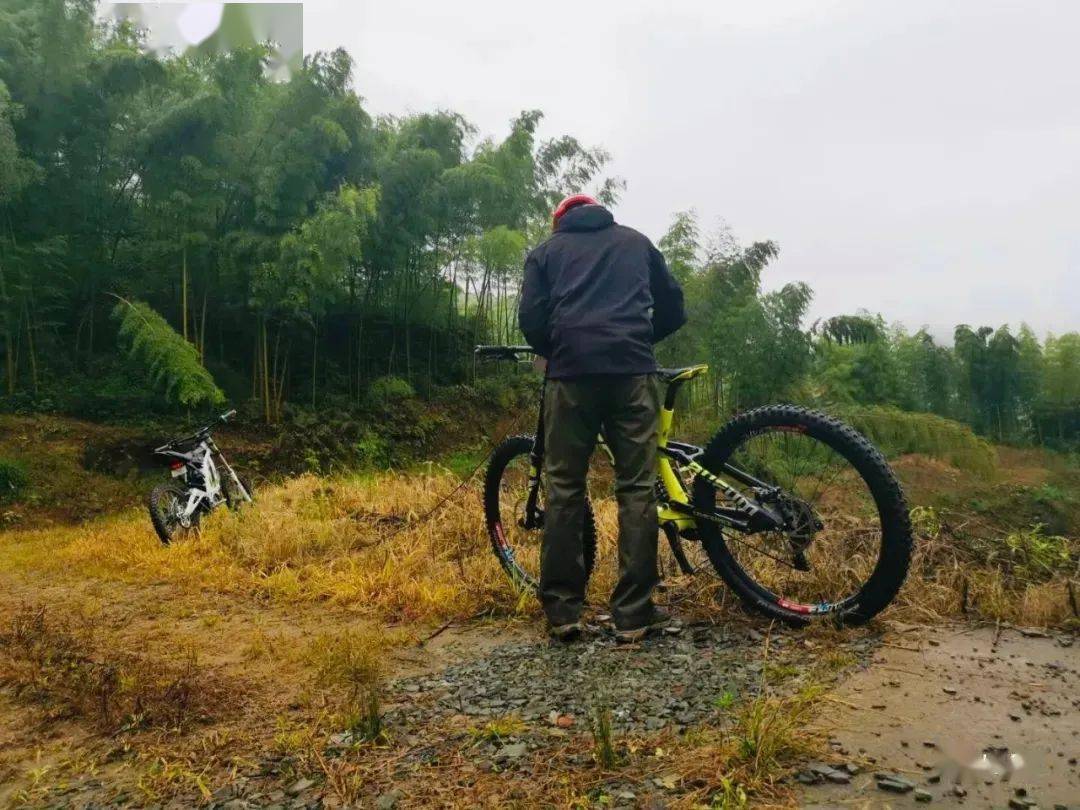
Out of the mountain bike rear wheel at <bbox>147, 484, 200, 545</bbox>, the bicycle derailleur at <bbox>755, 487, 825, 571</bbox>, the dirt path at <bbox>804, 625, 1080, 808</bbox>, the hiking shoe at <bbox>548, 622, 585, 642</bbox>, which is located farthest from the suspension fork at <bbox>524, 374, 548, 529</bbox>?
the mountain bike rear wheel at <bbox>147, 484, 200, 545</bbox>

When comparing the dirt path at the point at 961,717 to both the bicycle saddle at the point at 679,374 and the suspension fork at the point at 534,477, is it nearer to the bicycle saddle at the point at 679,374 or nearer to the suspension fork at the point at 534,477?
the bicycle saddle at the point at 679,374

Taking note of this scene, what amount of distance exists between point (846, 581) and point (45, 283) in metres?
11.4

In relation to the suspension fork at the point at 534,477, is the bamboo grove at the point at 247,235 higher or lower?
higher

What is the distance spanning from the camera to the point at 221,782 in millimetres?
1651

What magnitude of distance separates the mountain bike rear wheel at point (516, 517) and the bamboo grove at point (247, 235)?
682 cm

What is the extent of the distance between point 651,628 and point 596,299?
1.12 metres

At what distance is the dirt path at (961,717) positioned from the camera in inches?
53.6

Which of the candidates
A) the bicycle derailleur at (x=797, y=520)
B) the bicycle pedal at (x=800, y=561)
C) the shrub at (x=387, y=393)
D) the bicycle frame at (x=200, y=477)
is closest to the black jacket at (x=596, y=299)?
the bicycle derailleur at (x=797, y=520)

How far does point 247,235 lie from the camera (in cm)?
988

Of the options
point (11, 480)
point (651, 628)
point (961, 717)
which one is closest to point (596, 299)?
point (651, 628)

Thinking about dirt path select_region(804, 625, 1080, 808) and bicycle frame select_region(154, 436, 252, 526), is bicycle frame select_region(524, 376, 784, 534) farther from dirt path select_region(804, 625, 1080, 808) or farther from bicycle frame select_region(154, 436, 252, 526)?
bicycle frame select_region(154, 436, 252, 526)

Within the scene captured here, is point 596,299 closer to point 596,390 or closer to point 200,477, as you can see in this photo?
point 596,390

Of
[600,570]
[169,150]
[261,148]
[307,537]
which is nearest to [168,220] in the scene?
[169,150]

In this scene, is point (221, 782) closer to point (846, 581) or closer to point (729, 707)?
point (729, 707)
